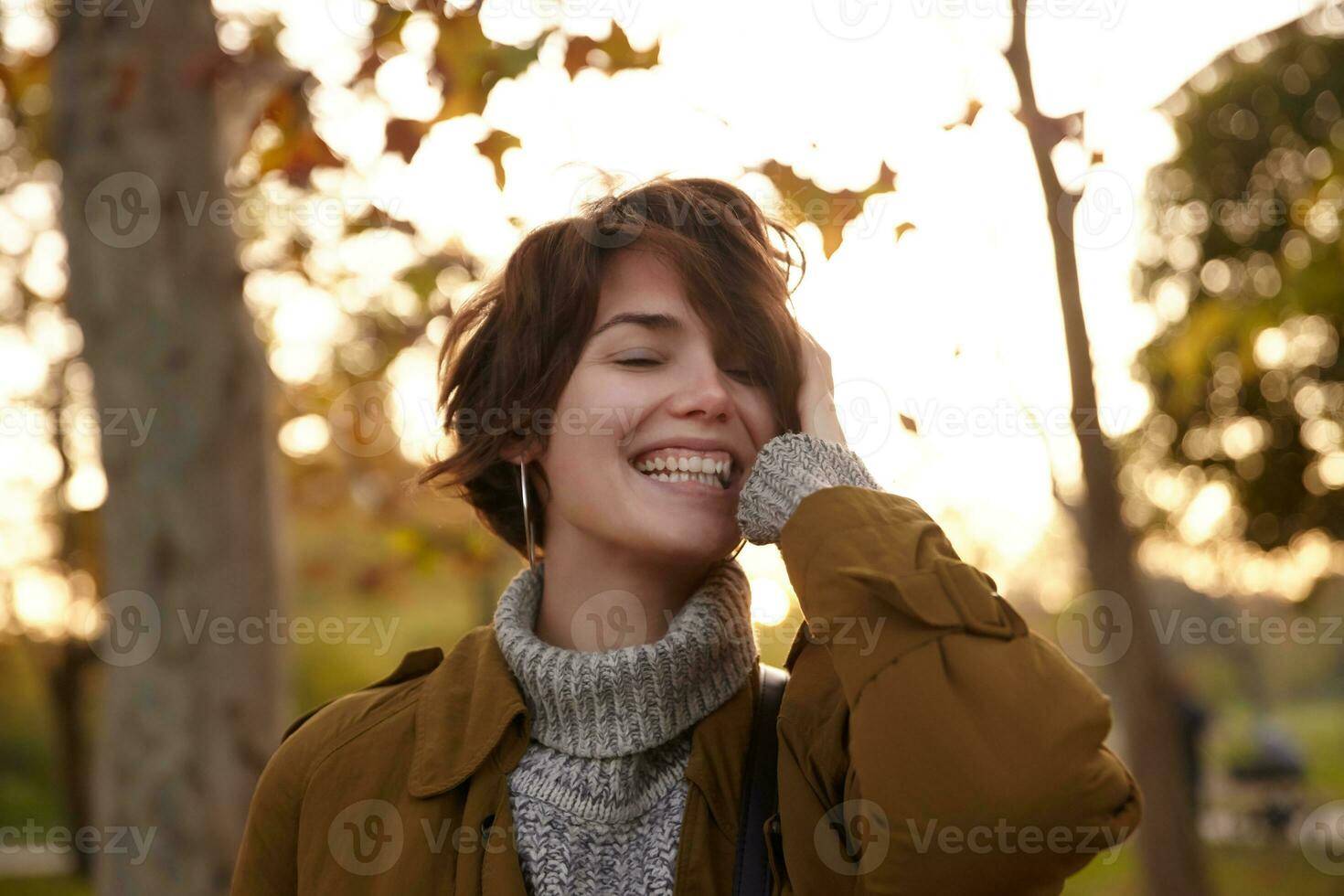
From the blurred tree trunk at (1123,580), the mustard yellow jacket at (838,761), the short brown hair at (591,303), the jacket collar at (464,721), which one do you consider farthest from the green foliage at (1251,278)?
the jacket collar at (464,721)

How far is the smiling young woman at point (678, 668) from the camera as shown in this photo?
1761 millimetres

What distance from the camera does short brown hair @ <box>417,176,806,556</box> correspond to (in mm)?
2289

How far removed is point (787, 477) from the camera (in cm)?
207

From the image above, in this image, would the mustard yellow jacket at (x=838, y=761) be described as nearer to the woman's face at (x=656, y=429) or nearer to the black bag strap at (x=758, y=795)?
the black bag strap at (x=758, y=795)

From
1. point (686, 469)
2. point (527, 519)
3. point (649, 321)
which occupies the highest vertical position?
point (649, 321)

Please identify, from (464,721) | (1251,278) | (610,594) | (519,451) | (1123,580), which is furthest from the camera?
(1251,278)

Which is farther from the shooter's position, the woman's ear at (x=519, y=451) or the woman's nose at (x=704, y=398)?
the woman's ear at (x=519, y=451)

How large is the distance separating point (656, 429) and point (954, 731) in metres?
0.77

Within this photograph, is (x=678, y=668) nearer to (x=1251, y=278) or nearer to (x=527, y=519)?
(x=527, y=519)

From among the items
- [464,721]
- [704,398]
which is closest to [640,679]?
[464,721]

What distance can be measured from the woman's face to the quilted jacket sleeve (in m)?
0.33

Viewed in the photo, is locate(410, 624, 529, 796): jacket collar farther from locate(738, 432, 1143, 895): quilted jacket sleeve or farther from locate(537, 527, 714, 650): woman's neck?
locate(738, 432, 1143, 895): quilted jacket sleeve

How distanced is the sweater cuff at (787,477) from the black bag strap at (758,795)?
0.31 metres

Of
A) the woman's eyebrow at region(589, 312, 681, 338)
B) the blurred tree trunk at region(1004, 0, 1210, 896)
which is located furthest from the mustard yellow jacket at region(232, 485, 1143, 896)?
the blurred tree trunk at region(1004, 0, 1210, 896)
